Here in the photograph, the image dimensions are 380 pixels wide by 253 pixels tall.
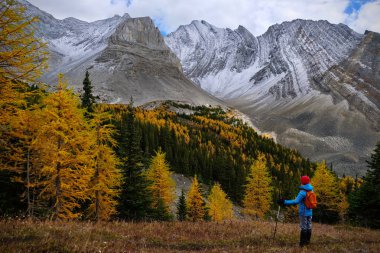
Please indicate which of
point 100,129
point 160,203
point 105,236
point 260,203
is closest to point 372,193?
point 260,203

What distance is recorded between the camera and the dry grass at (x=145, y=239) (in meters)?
7.10

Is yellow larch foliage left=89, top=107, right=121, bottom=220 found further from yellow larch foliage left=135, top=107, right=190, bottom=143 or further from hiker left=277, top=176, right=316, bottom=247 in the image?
yellow larch foliage left=135, top=107, right=190, bottom=143

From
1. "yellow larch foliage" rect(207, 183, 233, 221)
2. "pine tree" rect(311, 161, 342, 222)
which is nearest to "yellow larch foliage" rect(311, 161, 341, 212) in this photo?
"pine tree" rect(311, 161, 342, 222)

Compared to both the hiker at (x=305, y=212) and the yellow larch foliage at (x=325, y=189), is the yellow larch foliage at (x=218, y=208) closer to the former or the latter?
the yellow larch foliage at (x=325, y=189)

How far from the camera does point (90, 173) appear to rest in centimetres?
2039

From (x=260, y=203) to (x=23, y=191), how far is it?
34289 mm

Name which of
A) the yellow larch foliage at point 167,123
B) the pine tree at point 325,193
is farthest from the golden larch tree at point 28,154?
the yellow larch foliage at point 167,123

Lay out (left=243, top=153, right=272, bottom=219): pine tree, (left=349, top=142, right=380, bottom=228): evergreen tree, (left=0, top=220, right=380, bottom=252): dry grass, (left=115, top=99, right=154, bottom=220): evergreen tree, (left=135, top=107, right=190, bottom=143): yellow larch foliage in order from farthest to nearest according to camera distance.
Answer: (left=135, top=107, right=190, bottom=143): yellow larch foliage < (left=243, top=153, right=272, bottom=219): pine tree < (left=349, top=142, right=380, bottom=228): evergreen tree < (left=115, top=99, right=154, bottom=220): evergreen tree < (left=0, top=220, right=380, bottom=252): dry grass

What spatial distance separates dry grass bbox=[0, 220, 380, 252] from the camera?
23.3ft

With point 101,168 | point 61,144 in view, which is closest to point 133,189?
point 101,168

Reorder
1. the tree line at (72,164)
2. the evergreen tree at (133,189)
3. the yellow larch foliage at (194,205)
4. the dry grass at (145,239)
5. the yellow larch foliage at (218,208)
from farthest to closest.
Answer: the yellow larch foliage at (218,208) → the yellow larch foliage at (194,205) → the evergreen tree at (133,189) → the tree line at (72,164) → the dry grass at (145,239)

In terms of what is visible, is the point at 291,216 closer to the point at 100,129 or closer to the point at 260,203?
the point at 260,203

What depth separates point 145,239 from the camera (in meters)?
9.48

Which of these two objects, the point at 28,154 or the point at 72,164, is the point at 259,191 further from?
the point at 28,154
